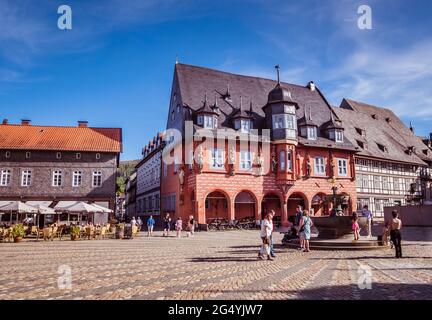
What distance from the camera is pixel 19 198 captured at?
35.6m

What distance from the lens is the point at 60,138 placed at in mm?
38375

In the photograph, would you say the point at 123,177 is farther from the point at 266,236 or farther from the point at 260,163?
the point at 266,236

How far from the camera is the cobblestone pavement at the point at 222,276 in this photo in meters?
7.12

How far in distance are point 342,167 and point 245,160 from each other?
1162cm

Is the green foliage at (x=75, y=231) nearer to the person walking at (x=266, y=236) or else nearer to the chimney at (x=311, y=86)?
the person walking at (x=266, y=236)

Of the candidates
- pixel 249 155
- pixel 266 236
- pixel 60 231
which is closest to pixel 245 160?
pixel 249 155

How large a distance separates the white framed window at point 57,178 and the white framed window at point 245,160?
18330mm

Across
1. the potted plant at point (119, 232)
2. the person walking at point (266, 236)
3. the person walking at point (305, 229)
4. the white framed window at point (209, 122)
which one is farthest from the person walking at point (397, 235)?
the white framed window at point (209, 122)

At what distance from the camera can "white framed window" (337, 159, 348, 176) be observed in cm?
3769

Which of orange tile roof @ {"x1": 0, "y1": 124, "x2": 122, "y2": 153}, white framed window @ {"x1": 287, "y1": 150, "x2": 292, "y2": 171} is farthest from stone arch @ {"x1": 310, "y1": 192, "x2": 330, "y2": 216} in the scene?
orange tile roof @ {"x1": 0, "y1": 124, "x2": 122, "y2": 153}

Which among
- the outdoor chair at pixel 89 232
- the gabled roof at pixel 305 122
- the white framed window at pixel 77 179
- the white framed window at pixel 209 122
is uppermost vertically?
the gabled roof at pixel 305 122

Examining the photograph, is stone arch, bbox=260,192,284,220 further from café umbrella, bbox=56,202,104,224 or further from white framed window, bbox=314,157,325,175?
café umbrella, bbox=56,202,104,224
